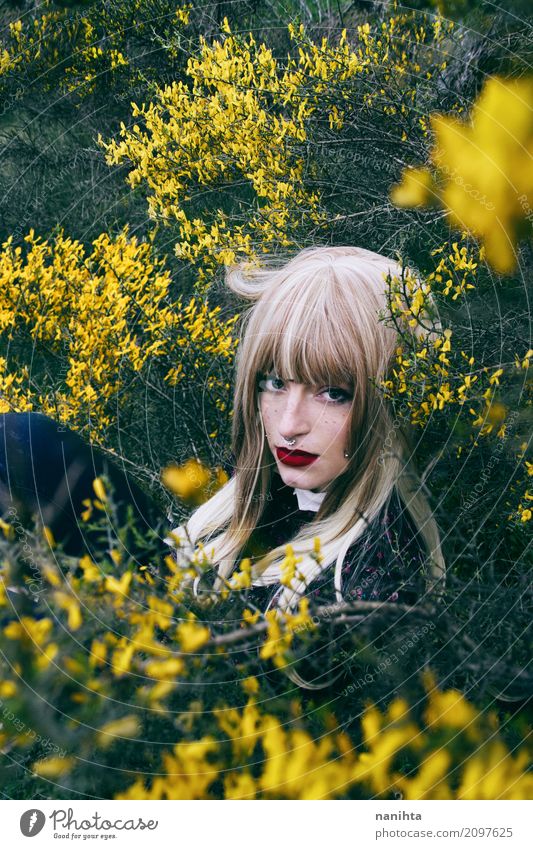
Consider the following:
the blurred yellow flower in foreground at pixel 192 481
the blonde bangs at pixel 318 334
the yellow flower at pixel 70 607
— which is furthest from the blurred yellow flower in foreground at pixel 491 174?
the yellow flower at pixel 70 607

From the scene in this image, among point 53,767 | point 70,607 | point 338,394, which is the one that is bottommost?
point 53,767

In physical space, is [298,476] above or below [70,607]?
above

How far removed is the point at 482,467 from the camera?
197 centimetres

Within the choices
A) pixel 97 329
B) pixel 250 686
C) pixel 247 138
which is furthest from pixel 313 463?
pixel 247 138

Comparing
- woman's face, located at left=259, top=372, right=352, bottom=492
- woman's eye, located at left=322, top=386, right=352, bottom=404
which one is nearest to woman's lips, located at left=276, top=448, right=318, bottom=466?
woman's face, located at left=259, top=372, right=352, bottom=492

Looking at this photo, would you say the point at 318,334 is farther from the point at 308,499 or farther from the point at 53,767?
the point at 53,767

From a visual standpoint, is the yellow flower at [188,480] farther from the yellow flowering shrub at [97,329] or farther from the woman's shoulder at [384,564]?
the woman's shoulder at [384,564]

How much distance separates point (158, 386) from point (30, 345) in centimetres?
58

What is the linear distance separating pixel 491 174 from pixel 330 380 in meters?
0.74

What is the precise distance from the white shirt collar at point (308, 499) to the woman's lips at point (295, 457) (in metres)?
0.09

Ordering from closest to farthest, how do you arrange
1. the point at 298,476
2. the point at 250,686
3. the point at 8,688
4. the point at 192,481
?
the point at 8,688, the point at 250,686, the point at 298,476, the point at 192,481

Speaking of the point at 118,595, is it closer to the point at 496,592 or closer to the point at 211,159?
the point at 496,592

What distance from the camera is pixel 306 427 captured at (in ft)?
5.88
